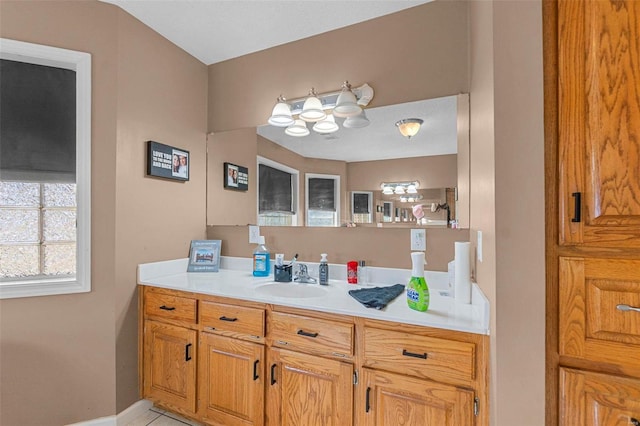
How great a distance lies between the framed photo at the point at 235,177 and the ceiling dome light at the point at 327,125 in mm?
721

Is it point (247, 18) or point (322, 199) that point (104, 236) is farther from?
point (247, 18)

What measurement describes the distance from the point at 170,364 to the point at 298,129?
1.78 m

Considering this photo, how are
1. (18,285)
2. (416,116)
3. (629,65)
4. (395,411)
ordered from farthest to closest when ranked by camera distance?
(416,116)
(18,285)
(395,411)
(629,65)

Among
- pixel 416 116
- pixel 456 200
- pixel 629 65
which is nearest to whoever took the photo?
pixel 629 65

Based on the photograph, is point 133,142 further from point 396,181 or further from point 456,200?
point 456,200

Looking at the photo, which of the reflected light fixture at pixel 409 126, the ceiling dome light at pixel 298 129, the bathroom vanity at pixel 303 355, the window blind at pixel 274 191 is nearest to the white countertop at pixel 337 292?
the bathroom vanity at pixel 303 355

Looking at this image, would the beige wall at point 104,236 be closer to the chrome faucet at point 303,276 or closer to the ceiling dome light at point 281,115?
the ceiling dome light at point 281,115

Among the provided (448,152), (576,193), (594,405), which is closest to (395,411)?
(594,405)

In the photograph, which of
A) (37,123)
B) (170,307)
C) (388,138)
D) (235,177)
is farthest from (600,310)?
(37,123)

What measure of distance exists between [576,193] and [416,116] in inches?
42.0

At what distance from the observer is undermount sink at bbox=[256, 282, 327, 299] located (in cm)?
187

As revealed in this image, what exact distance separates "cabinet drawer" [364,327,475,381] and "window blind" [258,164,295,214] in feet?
3.88

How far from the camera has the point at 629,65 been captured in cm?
89

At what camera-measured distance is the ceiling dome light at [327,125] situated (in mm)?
2059
